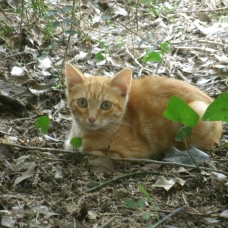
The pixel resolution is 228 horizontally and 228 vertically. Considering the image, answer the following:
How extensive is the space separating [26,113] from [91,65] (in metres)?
1.36

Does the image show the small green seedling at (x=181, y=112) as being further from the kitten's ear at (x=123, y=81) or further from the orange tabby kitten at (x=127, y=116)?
the kitten's ear at (x=123, y=81)

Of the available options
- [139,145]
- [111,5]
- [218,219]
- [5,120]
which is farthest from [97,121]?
[111,5]

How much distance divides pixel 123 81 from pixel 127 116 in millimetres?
305

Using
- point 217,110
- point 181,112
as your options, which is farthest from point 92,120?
point 217,110

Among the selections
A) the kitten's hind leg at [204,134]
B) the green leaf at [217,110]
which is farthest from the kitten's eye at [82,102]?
the green leaf at [217,110]

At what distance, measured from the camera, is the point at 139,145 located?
154 inches

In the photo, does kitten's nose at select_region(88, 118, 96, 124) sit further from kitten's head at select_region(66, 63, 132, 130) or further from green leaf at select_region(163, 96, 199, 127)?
green leaf at select_region(163, 96, 199, 127)

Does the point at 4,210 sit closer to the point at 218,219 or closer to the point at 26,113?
the point at 218,219

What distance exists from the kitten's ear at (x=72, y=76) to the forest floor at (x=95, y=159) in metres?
0.30

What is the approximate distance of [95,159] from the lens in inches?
141

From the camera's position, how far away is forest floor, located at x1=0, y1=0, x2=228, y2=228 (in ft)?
9.46

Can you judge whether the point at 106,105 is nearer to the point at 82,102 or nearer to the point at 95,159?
the point at 82,102

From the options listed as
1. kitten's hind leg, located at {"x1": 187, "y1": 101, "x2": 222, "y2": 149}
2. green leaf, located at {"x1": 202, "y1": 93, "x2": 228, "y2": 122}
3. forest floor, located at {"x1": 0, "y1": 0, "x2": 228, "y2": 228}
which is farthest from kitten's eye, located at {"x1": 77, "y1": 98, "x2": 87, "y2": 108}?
green leaf, located at {"x1": 202, "y1": 93, "x2": 228, "y2": 122}

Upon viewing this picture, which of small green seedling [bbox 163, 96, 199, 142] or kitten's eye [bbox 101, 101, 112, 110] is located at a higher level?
small green seedling [bbox 163, 96, 199, 142]
